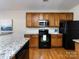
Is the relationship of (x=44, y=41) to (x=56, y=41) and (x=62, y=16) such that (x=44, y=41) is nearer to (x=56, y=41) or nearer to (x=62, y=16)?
(x=56, y=41)

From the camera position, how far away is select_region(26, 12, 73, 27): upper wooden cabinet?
29.7ft

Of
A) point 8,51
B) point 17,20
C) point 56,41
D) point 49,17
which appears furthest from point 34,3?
point 8,51

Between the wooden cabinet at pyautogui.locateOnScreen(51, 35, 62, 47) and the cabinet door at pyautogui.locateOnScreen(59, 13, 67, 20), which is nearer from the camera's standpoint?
the wooden cabinet at pyautogui.locateOnScreen(51, 35, 62, 47)

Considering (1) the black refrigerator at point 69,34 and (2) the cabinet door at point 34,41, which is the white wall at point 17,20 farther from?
(1) the black refrigerator at point 69,34

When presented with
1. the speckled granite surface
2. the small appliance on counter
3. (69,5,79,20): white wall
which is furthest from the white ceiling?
the speckled granite surface

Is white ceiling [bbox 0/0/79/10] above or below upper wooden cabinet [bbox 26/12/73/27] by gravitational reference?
above

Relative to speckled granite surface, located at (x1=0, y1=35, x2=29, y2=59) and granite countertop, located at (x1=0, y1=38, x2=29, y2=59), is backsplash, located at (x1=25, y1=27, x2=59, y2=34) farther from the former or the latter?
granite countertop, located at (x1=0, y1=38, x2=29, y2=59)

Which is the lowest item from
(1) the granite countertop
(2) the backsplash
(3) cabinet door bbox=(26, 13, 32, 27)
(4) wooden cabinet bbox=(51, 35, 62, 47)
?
(4) wooden cabinet bbox=(51, 35, 62, 47)

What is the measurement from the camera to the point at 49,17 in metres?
9.07

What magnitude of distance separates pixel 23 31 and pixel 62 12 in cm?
265

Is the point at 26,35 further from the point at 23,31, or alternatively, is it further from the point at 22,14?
the point at 22,14

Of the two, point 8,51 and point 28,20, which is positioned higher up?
point 28,20

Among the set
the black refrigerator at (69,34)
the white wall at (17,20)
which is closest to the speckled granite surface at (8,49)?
the black refrigerator at (69,34)

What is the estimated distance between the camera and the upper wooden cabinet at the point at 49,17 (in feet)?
29.7
